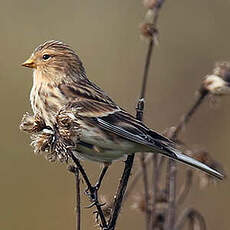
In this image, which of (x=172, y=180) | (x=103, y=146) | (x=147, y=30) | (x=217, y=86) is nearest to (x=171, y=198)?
(x=172, y=180)

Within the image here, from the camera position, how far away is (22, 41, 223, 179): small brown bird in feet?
15.2

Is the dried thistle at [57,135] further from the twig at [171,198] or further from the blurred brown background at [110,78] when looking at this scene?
the blurred brown background at [110,78]

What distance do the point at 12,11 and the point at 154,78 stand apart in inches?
54.9

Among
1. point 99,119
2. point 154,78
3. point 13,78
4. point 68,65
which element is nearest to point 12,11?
point 13,78

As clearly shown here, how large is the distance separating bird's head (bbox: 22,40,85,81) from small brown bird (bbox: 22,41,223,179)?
90 mm

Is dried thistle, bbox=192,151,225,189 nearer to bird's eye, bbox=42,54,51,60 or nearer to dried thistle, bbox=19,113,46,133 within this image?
bird's eye, bbox=42,54,51,60

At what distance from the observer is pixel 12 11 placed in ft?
26.6

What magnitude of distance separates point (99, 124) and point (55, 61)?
682 mm

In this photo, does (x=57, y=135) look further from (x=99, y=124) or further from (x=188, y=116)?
(x=188, y=116)

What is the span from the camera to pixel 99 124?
4.72 meters

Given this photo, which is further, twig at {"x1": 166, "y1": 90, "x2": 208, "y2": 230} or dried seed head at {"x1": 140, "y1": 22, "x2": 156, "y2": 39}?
dried seed head at {"x1": 140, "y1": 22, "x2": 156, "y2": 39}

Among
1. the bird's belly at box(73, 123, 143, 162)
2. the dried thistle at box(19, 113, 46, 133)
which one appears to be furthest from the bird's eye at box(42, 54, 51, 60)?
the dried thistle at box(19, 113, 46, 133)

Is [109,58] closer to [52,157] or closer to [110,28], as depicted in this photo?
[110,28]

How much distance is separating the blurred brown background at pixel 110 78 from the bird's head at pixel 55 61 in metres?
1.98
